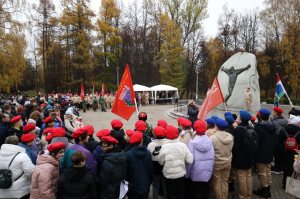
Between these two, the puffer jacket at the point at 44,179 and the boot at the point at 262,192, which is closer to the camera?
the puffer jacket at the point at 44,179

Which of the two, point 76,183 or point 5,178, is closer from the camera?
point 76,183

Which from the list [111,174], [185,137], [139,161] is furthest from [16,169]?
[185,137]

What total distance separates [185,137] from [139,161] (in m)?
1.33

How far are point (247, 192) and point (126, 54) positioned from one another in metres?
35.5

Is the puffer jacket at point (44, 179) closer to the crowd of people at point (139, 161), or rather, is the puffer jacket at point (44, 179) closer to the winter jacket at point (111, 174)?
the crowd of people at point (139, 161)

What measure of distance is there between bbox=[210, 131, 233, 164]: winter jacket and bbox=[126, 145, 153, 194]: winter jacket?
146cm

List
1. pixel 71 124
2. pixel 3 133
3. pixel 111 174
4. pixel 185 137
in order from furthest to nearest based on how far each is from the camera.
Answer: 1. pixel 71 124
2. pixel 3 133
3. pixel 185 137
4. pixel 111 174

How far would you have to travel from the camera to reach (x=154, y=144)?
12.9ft

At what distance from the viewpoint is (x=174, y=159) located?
140 inches

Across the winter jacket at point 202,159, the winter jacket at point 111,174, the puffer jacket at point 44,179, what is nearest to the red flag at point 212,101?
the winter jacket at point 202,159

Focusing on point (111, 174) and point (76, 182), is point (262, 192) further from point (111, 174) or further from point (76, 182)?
point (76, 182)

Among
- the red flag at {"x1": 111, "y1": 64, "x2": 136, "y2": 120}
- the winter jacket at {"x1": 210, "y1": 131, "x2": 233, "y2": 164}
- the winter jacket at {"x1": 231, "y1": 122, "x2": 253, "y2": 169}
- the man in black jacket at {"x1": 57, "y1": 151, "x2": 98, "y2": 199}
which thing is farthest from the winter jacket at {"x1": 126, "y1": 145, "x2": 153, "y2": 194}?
the red flag at {"x1": 111, "y1": 64, "x2": 136, "y2": 120}

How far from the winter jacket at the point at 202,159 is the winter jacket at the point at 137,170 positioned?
958 mm

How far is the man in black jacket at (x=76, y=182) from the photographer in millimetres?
2801
